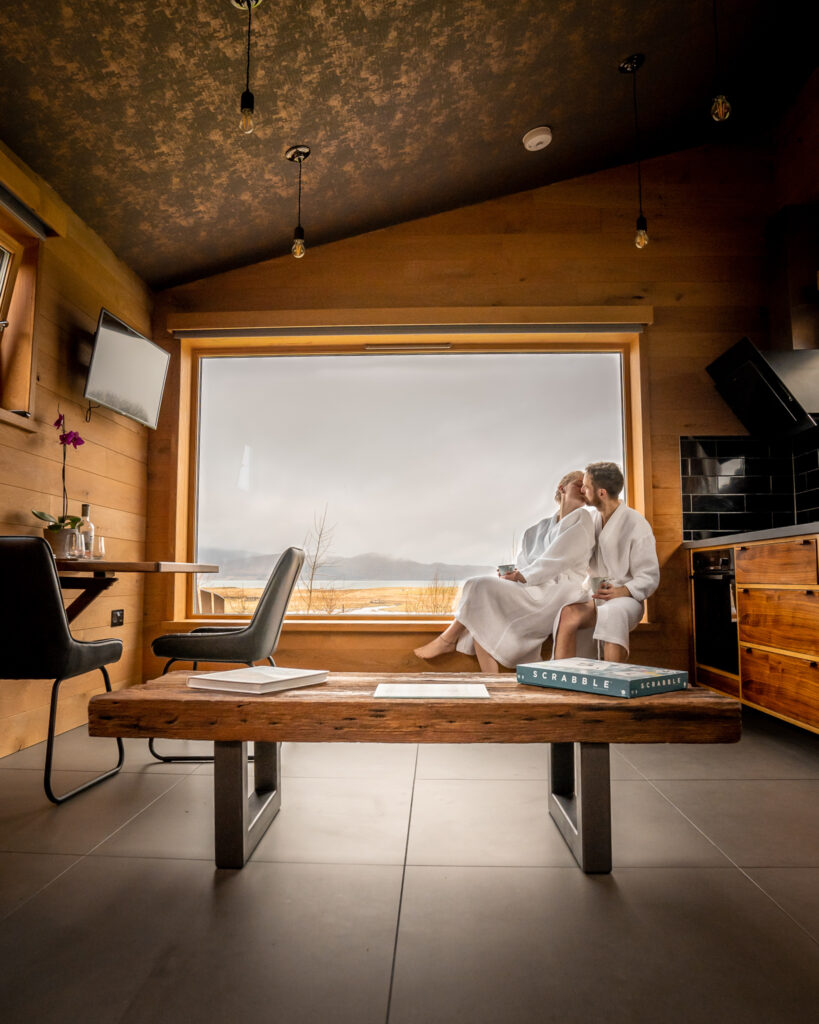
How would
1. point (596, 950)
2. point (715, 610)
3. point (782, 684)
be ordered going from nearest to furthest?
1. point (596, 950)
2. point (782, 684)
3. point (715, 610)

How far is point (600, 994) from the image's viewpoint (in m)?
1.04

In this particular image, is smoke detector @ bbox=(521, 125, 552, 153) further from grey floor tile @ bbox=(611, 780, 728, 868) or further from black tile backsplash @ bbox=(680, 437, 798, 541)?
grey floor tile @ bbox=(611, 780, 728, 868)

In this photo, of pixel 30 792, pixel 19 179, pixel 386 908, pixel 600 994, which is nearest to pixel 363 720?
pixel 386 908

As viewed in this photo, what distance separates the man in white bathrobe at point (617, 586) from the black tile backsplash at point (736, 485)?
24.8 inches

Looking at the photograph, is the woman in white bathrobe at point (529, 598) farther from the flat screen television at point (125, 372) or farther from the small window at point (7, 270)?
the small window at point (7, 270)

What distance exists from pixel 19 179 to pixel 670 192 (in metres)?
3.32

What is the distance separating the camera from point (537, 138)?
3391 millimetres

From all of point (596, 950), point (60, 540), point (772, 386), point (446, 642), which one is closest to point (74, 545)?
point (60, 540)

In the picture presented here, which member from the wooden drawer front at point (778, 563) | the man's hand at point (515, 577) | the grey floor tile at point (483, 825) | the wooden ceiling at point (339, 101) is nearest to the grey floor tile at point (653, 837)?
the grey floor tile at point (483, 825)

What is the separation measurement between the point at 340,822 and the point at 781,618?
1.94 m

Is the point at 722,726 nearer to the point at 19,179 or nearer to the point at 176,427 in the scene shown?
the point at 19,179

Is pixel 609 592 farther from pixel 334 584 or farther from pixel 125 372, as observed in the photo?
pixel 125 372

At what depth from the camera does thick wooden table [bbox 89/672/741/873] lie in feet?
4.45

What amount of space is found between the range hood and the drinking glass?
3.18 m
